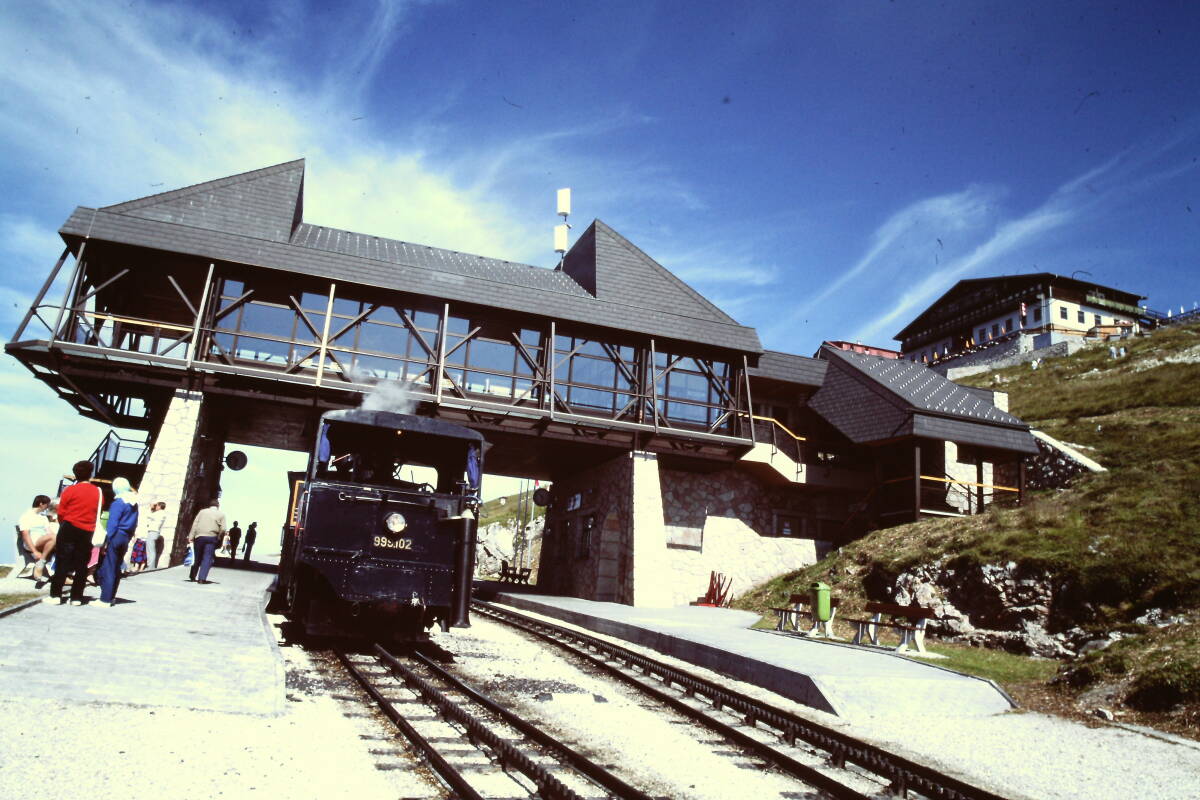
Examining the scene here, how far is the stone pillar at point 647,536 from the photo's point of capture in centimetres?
2036

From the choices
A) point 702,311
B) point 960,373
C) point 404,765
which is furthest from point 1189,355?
point 404,765

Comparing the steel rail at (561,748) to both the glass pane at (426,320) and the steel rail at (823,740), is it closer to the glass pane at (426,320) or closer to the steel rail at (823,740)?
the steel rail at (823,740)

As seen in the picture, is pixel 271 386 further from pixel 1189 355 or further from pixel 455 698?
pixel 1189 355

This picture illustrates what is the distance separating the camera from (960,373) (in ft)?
212

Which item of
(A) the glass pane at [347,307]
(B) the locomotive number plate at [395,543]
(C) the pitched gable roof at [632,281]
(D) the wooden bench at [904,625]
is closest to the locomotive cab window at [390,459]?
(B) the locomotive number plate at [395,543]

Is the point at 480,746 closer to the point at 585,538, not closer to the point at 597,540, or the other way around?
the point at 597,540

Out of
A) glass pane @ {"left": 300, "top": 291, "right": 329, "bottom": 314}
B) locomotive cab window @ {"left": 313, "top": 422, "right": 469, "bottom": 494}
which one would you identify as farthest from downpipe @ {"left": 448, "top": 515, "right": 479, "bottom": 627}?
glass pane @ {"left": 300, "top": 291, "right": 329, "bottom": 314}

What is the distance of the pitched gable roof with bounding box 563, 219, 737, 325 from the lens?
22516mm

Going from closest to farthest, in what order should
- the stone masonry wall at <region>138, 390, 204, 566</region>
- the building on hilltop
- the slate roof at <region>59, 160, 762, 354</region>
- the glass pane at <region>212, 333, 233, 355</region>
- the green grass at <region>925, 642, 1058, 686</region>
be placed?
1. the green grass at <region>925, 642, 1058, 686</region>
2. the stone masonry wall at <region>138, 390, 204, 566</region>
3. the slate roof at <region>59, 160, 762, 354</region>
4. the glass pane at <region>212, 333, 233, 355</region>
5. the building on hilltop

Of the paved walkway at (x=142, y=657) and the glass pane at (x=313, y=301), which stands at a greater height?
the glass pane at (x=313, y=301)

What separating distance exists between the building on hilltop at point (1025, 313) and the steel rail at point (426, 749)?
66.2m

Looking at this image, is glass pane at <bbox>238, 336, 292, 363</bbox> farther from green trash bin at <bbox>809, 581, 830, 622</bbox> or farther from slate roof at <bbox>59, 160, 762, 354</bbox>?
green trash bin at <bbox>809, 581, 830, 622</bbox>

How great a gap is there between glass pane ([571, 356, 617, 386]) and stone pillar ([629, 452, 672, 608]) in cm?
223

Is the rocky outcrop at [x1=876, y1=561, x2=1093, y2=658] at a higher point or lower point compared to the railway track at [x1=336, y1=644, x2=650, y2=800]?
higher
